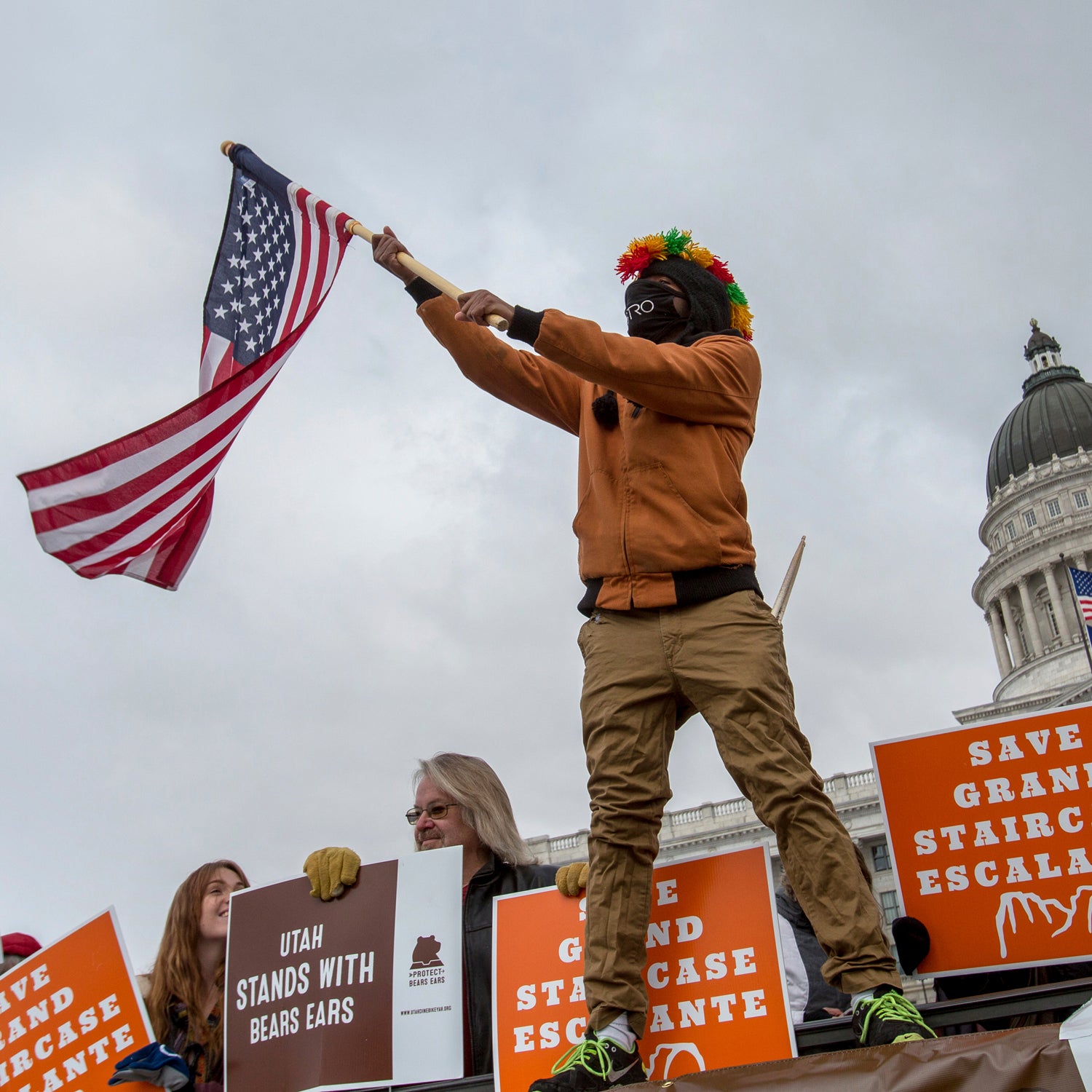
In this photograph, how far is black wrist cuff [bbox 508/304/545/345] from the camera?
133 inches

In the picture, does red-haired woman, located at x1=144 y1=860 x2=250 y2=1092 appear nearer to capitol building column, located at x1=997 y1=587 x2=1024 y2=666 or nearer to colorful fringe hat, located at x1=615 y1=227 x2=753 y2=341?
colorful fringe hat, located at x1=615 y1=227 x2=753 y2=341

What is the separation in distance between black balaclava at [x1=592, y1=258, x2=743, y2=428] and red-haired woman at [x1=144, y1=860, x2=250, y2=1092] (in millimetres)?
2779

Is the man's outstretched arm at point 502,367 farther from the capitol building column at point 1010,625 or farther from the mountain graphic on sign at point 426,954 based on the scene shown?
the capitol building column at point 1010,625

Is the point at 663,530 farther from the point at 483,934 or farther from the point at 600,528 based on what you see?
the point at 483,934

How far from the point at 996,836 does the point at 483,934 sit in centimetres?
175

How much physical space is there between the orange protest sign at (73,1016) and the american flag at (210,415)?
1.49 meters

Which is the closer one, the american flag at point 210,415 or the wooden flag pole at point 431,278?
the wooden flag pole at point 431,278

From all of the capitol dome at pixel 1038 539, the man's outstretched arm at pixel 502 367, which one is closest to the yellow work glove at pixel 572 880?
the man's outstretched arm at pixel 502 367

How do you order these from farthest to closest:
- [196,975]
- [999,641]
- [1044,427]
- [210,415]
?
1. [1044,427]
2. [999,641]
3. [210,415]
4. [196,975]

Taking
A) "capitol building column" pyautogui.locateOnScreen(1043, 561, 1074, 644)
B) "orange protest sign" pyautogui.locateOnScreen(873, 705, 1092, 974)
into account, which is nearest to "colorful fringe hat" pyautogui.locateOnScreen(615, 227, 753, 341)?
"orange protest sign" pyautogui.locateOnScreen(873, 705, 1092, 974)

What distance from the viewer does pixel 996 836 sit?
3.67 meters

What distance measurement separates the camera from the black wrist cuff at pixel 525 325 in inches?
133

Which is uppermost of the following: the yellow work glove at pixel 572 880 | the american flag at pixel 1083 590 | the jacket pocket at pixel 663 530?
the american flag at pixel 1083 590

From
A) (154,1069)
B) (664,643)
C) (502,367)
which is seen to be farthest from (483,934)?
(502,367)
